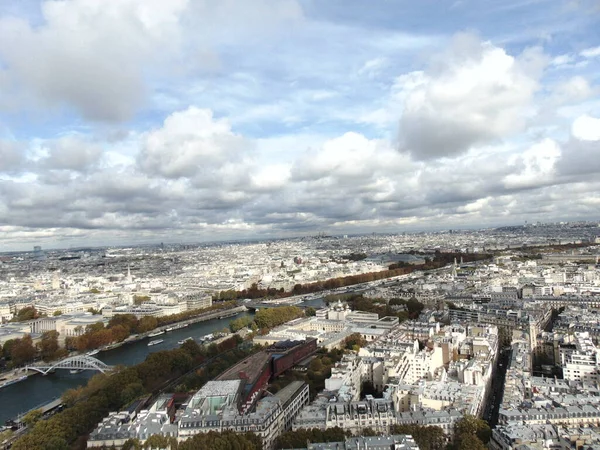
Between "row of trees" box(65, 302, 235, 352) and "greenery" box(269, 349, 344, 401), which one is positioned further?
"row of trees" box(65, 302, 235, 352)

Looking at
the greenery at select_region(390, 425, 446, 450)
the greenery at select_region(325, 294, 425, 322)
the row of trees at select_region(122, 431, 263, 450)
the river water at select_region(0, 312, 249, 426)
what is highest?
the row of trees at select_region(122, 431, 263, 450)

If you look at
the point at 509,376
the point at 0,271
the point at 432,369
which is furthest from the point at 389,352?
the point at 0,271

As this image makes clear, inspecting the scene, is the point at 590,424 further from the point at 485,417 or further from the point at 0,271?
the point at 0,271

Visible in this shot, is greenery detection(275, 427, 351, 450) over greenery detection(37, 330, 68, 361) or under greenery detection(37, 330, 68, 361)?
over

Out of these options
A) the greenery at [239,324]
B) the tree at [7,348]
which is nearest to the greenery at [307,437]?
the greenery at [239,324]

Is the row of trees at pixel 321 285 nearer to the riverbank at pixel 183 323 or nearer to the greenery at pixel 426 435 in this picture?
the riverbank at pixel 183 323

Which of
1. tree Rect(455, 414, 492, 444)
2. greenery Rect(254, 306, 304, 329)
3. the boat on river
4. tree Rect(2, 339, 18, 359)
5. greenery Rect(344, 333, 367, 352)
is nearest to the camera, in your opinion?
tree Rect(455, 414, 492, 444)

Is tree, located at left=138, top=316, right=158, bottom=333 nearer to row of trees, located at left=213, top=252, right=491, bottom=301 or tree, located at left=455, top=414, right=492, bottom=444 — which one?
row of trees, located at left=213, top=252, right=491, bottom=301

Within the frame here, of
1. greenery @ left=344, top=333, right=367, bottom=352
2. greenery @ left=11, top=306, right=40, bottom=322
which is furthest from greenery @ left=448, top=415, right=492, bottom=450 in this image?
greenery @ left=11, top=306, right=40, bottom=322
